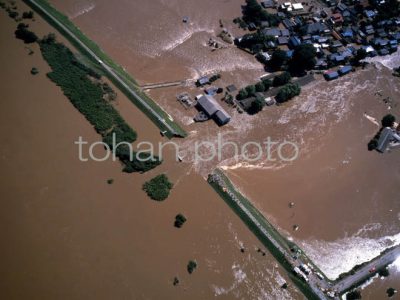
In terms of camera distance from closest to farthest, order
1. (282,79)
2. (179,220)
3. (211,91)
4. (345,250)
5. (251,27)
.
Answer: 1. (179,220)
2. (345,250)
3. (211,91)
4. (282,79)
5. (251,27)

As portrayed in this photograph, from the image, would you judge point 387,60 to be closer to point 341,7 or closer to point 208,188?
point 341,7

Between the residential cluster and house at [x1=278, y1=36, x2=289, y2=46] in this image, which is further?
house at [x1=278, y1=36, x2=289, y2=46]

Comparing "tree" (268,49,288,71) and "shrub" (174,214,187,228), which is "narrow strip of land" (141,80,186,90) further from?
"shrub" (174,214,187,228)

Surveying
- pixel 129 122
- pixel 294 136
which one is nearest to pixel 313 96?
pixel 294 136

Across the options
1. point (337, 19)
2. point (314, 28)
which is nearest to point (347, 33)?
point (337, 19)

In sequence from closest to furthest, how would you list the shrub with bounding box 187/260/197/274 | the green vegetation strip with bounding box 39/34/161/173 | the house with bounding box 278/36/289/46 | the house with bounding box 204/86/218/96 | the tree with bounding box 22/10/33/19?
the shrub with bounding box 187/260/197/274 → the green vegetation strip with bounding box 39/34/161/173 → the house with bounding box 204/86/218/96 → the tree with bounding box 22/10/33/19 → the house with bounding box 278/36/289/46

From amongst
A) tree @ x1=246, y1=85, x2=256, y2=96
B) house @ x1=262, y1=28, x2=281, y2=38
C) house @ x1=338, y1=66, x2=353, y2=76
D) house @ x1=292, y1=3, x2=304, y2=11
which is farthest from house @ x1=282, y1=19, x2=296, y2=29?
tree @ x1=246, y1=85, x2=256, y2=96

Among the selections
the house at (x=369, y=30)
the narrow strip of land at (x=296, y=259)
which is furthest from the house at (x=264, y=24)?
the narrow strip of land at (x=296, y=259)
